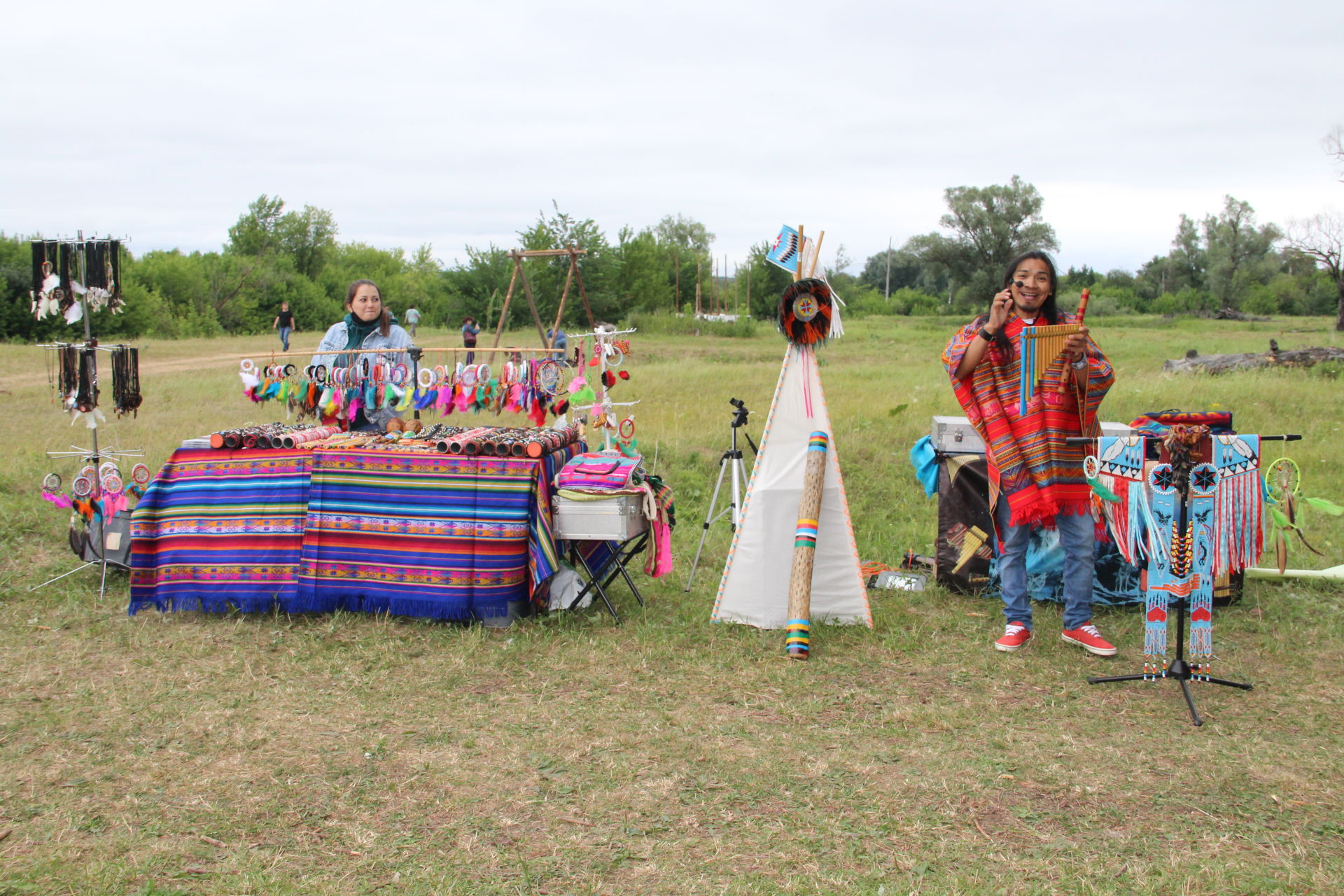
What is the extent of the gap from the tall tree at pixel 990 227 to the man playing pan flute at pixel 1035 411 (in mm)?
36423

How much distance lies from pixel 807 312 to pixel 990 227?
37.4 meters

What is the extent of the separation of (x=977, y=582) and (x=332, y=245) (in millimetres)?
57469

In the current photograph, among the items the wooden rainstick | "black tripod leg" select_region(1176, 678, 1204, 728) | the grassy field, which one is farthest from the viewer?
the wooden rainstick

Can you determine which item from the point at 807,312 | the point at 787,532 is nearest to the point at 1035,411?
the point at 807,312

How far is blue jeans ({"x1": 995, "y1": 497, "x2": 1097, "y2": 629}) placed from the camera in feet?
13.7

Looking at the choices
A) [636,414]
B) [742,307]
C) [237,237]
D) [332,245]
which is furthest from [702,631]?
[332,245]

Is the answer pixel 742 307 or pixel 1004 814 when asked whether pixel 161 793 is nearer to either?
pixel 1004 814

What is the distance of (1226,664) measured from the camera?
4.22 metres

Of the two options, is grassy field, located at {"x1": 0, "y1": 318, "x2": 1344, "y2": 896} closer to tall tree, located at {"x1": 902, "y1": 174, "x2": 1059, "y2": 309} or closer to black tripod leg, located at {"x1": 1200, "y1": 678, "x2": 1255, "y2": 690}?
black tripod leg, located at {"x1": 1200, "y1": 678, "x2": 1255, "y2": 690}

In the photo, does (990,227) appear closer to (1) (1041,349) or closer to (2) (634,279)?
(2) (634,279)

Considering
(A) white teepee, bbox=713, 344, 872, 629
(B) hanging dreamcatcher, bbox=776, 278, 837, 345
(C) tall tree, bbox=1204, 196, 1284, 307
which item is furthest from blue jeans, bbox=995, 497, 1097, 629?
(C) tall tree, bbox=1204, 196, 1284, 307

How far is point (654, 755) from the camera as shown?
3.35 meters

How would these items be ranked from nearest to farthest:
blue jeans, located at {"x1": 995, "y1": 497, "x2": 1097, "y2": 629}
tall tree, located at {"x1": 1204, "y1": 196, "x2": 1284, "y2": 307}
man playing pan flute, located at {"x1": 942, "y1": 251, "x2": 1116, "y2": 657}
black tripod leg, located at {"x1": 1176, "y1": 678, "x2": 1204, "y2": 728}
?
black tripod leg, located at {"x1": 1176, "y1": 678, "x2": 1204, "y2": 728} < man playing pan flute, located at {"x1": 942, "y1": 251, "x2": 1116, "y2": 657} < blue jeans, located at {"x1": 995, "y1": 497, "x2": 1097, "y2": 629} < tall tree, located at {"x1": 1204, "y1": 196, "x2": 1284, "y2": 307}

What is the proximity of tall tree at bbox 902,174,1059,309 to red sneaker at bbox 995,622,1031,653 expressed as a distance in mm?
36415
